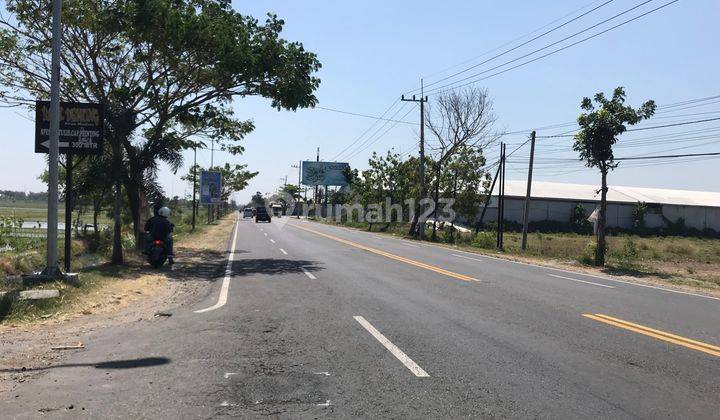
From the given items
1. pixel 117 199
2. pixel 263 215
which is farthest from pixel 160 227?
pixel 263 215

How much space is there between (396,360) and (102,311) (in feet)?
19.9

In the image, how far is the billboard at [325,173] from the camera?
299ft

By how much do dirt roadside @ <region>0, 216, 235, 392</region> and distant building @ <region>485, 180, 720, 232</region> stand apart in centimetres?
5031

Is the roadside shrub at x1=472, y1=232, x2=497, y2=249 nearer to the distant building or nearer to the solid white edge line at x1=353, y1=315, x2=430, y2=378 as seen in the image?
the distant building

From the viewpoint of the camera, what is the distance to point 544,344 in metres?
7.92

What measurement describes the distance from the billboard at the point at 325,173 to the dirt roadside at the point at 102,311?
73.0 m

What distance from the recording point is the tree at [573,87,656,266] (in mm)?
22438

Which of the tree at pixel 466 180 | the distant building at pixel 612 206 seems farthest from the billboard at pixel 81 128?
the distant building at pixel 612 206

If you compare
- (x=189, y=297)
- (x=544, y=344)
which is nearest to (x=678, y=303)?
(x=544, y=344)

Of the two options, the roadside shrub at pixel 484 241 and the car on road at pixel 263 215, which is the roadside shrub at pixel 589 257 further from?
the car on road at pixel 263 215

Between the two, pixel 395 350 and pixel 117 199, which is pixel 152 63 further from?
pixel 395 350

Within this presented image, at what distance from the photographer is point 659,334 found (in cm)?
883

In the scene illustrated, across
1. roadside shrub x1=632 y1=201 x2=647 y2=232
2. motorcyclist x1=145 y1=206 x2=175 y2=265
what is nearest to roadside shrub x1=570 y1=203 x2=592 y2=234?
roadside shrub x1=632 y1=201 x2=647 y2=232

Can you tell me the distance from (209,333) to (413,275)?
857cm
